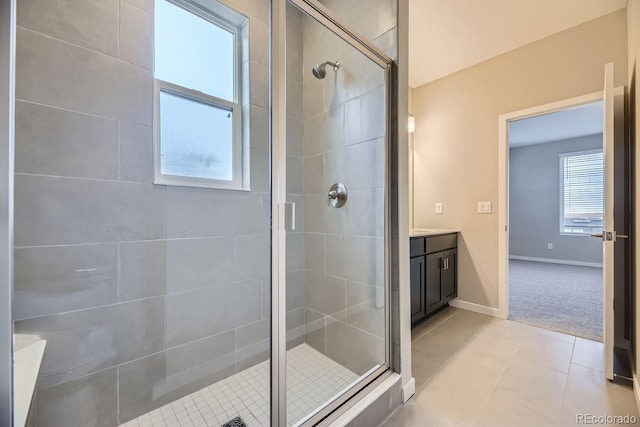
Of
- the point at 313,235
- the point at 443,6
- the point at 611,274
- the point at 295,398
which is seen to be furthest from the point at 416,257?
the point at 443,6

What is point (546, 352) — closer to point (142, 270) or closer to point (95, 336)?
point (142, 270)

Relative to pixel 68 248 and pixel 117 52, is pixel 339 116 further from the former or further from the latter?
pixel 68 248

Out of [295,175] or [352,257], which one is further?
[352,257]

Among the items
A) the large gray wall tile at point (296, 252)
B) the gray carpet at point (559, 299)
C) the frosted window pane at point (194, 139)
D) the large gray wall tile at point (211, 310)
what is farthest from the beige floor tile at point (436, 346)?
the frosted window pane at point (194, 139)

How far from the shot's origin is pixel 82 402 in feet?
4.09

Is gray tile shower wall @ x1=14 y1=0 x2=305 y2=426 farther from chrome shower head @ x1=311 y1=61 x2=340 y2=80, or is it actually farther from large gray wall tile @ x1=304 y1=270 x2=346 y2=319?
chrome shower head @ x1=311 y1=61 x2=340 y2=80

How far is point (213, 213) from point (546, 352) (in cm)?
256

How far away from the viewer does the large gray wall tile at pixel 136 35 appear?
4.46 feet

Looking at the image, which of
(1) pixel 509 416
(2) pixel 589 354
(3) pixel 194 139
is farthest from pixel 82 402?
(2) pixel 589 354

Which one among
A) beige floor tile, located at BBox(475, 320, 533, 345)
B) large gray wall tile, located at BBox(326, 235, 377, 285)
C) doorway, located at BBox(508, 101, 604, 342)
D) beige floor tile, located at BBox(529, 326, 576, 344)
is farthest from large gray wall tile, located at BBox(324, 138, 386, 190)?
doorway, located at BBox(508, 101, 604, 342)

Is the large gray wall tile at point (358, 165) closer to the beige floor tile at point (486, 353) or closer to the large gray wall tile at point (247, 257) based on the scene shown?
the large gray wall tile at point (247, 257)

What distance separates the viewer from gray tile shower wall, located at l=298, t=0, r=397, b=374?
1.59 meters

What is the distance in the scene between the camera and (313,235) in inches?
72.6

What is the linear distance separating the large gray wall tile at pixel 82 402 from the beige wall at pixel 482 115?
9.84 ft
